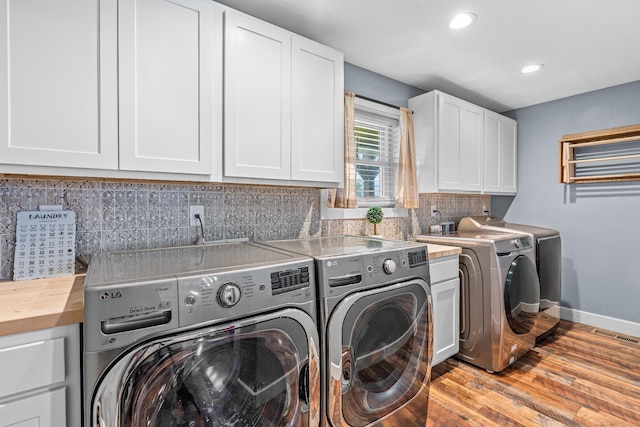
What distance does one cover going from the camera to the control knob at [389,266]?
1.61 m

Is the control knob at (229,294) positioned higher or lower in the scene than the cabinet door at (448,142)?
lower

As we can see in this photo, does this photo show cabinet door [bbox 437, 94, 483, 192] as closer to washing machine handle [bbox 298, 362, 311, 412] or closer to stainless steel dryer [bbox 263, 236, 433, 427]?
stainless steel dryer [bbox 263, 236, 433, 427]

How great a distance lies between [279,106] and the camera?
6.10 feet

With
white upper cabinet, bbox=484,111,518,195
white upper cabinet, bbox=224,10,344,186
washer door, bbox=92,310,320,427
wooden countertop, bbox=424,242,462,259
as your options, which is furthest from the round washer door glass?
white upper cabinet, bbox=484,111,518,195

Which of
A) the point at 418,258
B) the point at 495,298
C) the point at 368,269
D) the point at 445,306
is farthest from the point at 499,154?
the point at 368,269

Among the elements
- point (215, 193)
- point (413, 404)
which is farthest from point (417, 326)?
point (215, 193)

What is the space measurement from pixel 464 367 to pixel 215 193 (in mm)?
2275

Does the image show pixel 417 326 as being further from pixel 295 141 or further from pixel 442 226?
pixel 442 226

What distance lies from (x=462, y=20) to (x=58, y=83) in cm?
210

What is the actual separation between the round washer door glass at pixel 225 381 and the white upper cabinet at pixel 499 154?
2911 millimetres

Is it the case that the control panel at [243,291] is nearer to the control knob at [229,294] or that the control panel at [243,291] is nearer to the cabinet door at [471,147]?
the control knob at [229,294]

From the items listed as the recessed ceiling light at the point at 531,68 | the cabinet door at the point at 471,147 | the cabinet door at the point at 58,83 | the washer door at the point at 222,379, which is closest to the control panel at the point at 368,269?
the washer door at the point at 222,379

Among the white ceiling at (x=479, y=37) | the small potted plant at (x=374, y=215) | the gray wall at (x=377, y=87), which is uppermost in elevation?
the white ceiling at (x=479, y=37)

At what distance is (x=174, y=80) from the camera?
1529mm
